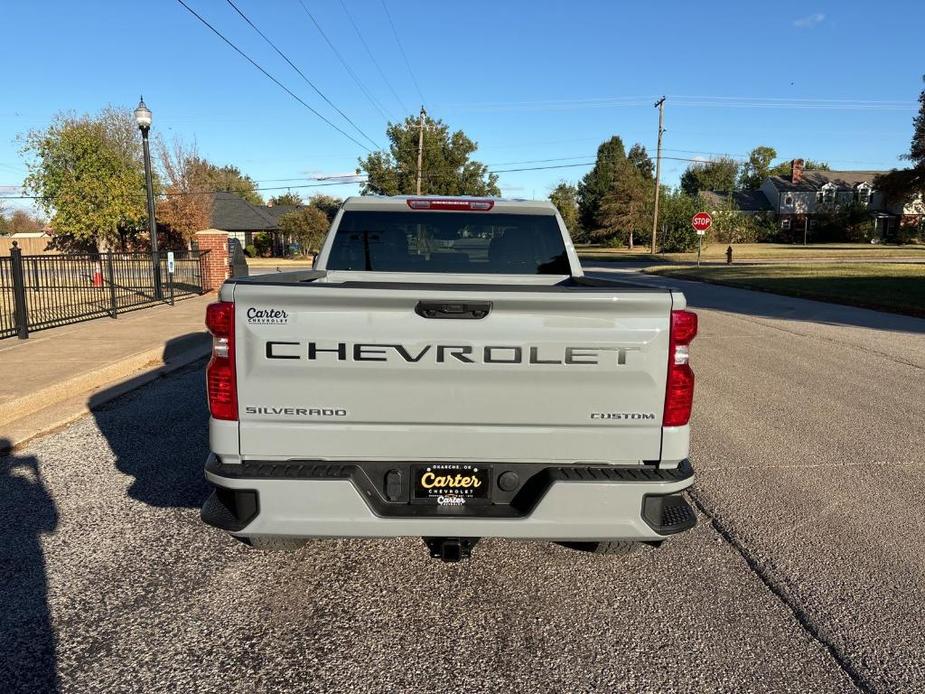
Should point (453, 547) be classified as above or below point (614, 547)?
above

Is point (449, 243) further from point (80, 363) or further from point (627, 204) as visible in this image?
point (627, 204)

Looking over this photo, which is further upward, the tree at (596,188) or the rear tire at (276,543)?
the tree at (596,188)

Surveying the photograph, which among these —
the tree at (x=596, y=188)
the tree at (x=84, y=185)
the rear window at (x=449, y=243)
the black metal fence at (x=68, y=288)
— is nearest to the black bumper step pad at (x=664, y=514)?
the rear window at (x=449, y=243)

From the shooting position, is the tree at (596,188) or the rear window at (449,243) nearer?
the rear window at (449,243)

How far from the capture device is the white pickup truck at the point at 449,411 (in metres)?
2.99

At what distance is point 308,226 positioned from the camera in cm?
5100

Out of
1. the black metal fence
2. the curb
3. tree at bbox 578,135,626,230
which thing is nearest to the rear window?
the curb

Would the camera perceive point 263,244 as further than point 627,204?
No

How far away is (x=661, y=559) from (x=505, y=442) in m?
1.50

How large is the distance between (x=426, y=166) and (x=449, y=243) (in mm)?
49125

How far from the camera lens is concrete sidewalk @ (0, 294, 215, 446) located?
22.4 ft

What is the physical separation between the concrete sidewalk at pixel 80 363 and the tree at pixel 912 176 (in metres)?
45.2

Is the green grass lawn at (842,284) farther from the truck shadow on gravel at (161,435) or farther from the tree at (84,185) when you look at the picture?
the tree at (84,185)

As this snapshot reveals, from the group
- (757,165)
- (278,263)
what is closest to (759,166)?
(757,165)
